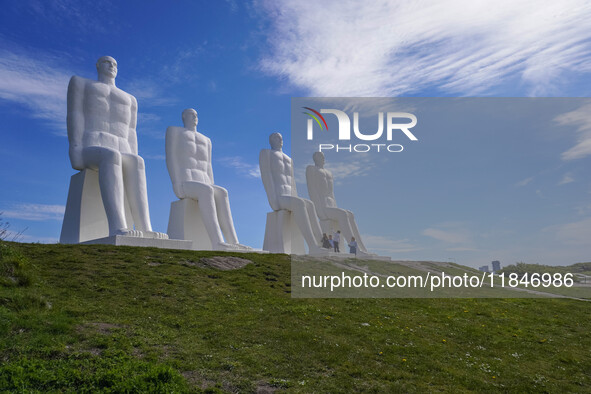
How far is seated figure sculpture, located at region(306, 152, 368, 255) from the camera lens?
23.8m

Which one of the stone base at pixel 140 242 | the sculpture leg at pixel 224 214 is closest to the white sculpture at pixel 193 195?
the sculpture leg at pixel 224 214

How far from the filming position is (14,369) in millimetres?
5844

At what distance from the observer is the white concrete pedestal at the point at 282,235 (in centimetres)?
2172

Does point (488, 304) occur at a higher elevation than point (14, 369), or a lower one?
higher

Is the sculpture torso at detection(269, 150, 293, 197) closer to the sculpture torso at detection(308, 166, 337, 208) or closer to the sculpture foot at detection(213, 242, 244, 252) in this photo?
the sculpture torso at detection(308, 166, 337, 208)

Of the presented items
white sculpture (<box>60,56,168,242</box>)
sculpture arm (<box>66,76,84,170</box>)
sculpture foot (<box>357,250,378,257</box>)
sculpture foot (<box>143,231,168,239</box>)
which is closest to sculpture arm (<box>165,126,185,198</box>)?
white sculpture (<box>60,56,168,242</box>)

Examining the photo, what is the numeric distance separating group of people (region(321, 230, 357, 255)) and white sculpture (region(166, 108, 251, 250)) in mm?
4640

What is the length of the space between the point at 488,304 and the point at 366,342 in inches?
224

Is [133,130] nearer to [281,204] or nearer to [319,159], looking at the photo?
[281,204]

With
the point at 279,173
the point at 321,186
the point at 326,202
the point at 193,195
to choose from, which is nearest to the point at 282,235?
the point at 279,173

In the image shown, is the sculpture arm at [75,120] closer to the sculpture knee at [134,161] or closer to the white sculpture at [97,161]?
the white sculpture at [97,161]

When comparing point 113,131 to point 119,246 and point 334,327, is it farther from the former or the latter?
point 334,327

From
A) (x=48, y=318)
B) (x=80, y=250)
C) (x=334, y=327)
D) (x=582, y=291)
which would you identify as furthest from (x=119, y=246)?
(x=582, y=291)

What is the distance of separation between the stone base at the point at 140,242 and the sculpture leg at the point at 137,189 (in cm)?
117
